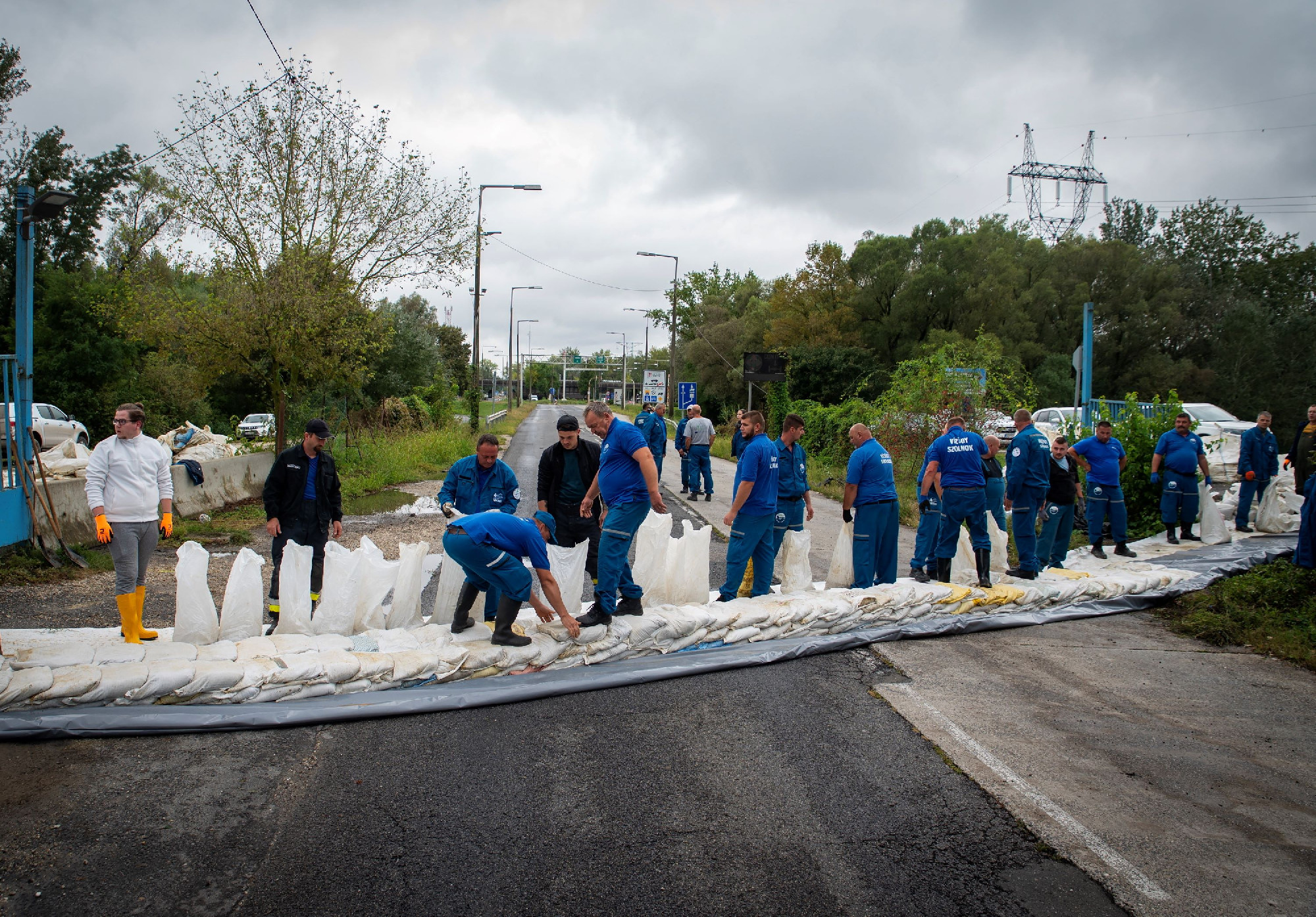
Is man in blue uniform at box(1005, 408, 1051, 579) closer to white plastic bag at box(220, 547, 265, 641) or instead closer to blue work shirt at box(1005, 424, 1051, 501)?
blue work shirt at box(1005, 424, 1051, 501)

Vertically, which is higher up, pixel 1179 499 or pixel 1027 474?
pixel 1027 474

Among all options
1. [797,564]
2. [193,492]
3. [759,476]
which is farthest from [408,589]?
[193,492]

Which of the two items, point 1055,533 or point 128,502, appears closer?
point 128,502

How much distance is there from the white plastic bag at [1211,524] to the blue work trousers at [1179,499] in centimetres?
12

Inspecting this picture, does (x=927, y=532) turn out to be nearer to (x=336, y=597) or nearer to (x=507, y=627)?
(x=507, y=627)

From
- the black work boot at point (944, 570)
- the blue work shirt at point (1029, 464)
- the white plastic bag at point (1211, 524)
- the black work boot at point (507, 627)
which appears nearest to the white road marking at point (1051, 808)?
the black work boot at point (507, 627)

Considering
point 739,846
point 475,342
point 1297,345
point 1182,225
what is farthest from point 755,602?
point 1182,225

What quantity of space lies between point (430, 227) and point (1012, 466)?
12.3 metres

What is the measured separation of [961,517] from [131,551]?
6.46 m

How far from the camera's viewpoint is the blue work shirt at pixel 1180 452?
31.9 feet

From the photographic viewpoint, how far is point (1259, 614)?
6.80 meters

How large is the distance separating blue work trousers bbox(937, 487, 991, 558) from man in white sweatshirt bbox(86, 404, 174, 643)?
6.24 m

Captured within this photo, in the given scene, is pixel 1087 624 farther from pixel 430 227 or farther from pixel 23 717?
pixel 430 227

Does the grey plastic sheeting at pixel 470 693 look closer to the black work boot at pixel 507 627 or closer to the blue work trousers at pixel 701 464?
the black work boot at pixel 507 627
